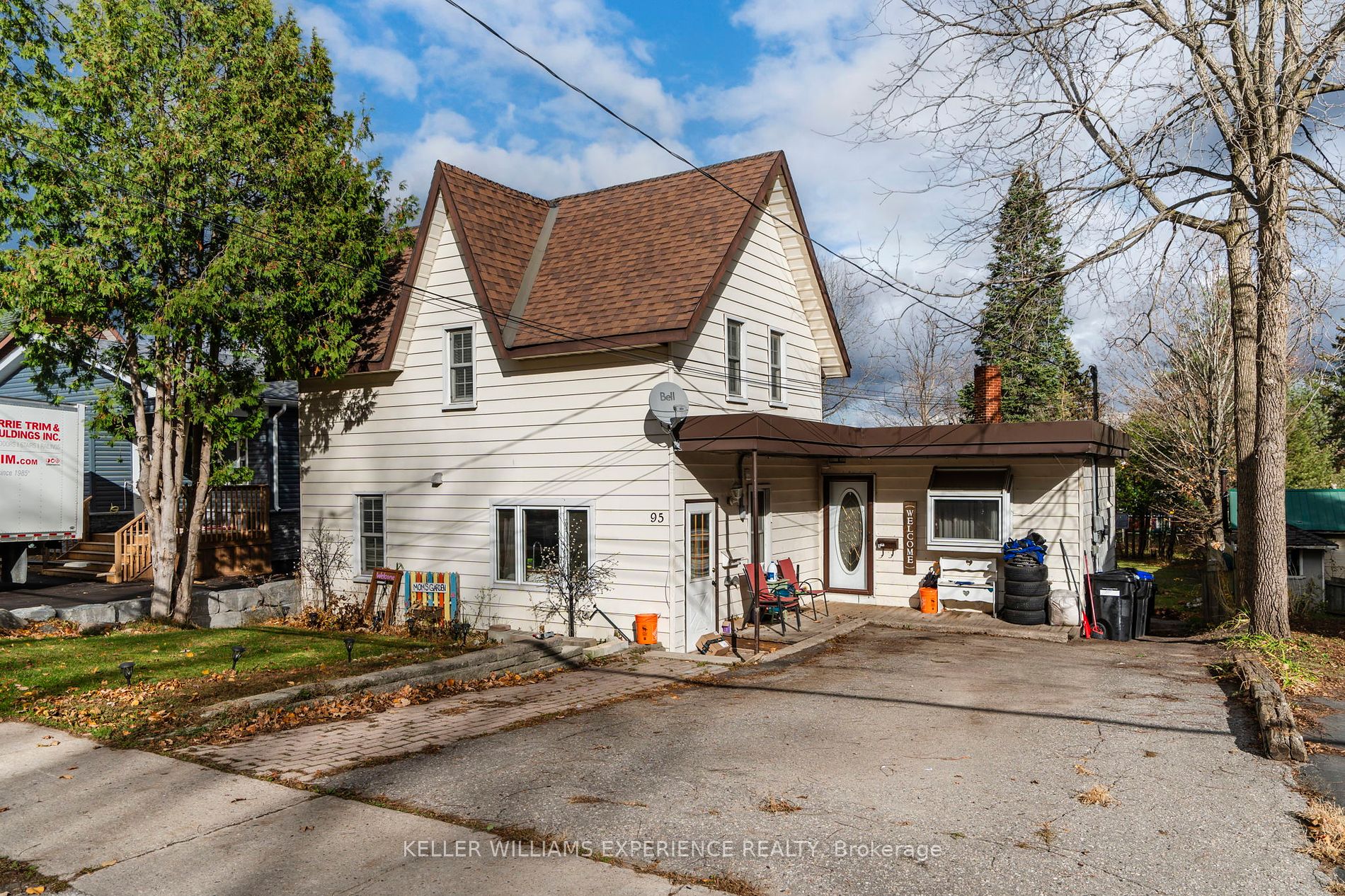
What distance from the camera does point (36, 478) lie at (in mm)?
17281

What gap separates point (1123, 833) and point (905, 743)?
7.92 ft

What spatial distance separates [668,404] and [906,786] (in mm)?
7092

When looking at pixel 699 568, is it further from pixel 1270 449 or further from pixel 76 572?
pixel 76 572

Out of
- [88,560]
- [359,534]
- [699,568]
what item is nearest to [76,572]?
[88,560]

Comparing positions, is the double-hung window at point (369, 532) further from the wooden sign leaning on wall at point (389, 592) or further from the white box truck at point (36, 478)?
the white box truck at point (36, 478)

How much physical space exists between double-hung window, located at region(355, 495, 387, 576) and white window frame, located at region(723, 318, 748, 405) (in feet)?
22.8

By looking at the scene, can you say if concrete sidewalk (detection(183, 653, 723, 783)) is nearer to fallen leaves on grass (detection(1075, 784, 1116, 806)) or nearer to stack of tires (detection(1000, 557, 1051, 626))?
fallen leaves on grass (detection(1075, 784, 1116, 806))

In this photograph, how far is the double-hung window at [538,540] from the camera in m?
14.0

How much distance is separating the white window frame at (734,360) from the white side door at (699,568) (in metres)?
2.00

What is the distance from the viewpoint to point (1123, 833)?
5906 millimetres

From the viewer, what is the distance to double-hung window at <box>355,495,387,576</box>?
16672mm

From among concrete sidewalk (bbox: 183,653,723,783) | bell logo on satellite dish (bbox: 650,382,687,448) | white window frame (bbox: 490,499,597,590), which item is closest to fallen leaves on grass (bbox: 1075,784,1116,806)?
concrete sidewalk (bbox: 183,653,723,783)

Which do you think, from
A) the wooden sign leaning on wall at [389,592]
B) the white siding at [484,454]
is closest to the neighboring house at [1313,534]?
the white siding at [484,454]

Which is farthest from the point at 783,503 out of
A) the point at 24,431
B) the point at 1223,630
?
the point at 24,431
